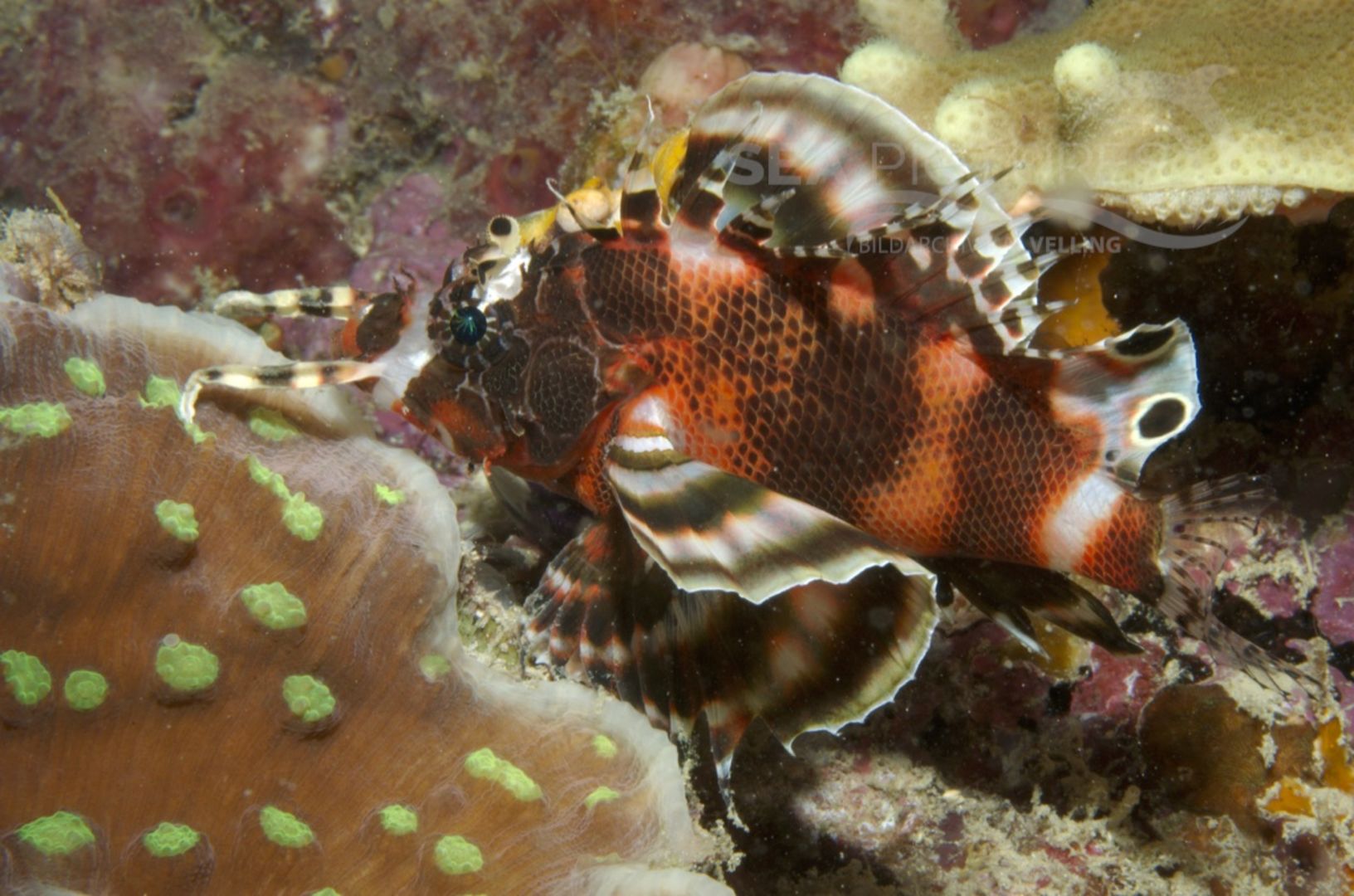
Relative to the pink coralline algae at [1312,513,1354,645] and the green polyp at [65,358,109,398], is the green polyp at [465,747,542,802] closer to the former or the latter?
the green polyp at [65,358,109,398]

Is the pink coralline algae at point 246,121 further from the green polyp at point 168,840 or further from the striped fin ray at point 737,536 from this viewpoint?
the green polyp at point 168,840

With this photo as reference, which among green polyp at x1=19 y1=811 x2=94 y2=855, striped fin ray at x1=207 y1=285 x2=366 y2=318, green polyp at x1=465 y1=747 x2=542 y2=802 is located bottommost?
green polyp at x1=465 y1=747 x2=542 y2=802

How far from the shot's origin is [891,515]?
264 cm

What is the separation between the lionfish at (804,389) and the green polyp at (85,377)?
0.47 m

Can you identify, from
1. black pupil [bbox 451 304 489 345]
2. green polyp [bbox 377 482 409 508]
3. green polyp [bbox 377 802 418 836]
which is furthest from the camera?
black pupil [bbox 451 304 489 345]

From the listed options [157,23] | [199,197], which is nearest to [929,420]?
[199,197]

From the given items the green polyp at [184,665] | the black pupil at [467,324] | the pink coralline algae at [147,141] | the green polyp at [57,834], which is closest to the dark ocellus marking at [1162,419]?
the black pupil at [467,324]

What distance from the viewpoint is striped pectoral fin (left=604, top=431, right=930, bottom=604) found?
2027 mm

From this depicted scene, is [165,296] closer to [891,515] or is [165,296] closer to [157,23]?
[157,23]

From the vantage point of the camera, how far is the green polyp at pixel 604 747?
91.0 inches

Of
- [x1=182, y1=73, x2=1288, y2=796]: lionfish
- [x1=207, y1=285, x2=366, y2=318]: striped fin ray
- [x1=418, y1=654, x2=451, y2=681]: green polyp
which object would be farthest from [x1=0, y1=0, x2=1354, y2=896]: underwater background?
[x1=182, y1=73, x2=1288, y2=796]: lionfish

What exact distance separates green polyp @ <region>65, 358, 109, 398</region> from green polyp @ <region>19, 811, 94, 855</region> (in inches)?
38.9

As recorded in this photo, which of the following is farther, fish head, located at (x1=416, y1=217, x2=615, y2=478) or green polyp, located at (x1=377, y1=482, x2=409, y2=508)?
fish head, located at (x1=416, y1=217, x2=615, y2=478)

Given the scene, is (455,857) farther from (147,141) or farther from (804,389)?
(147,141)
